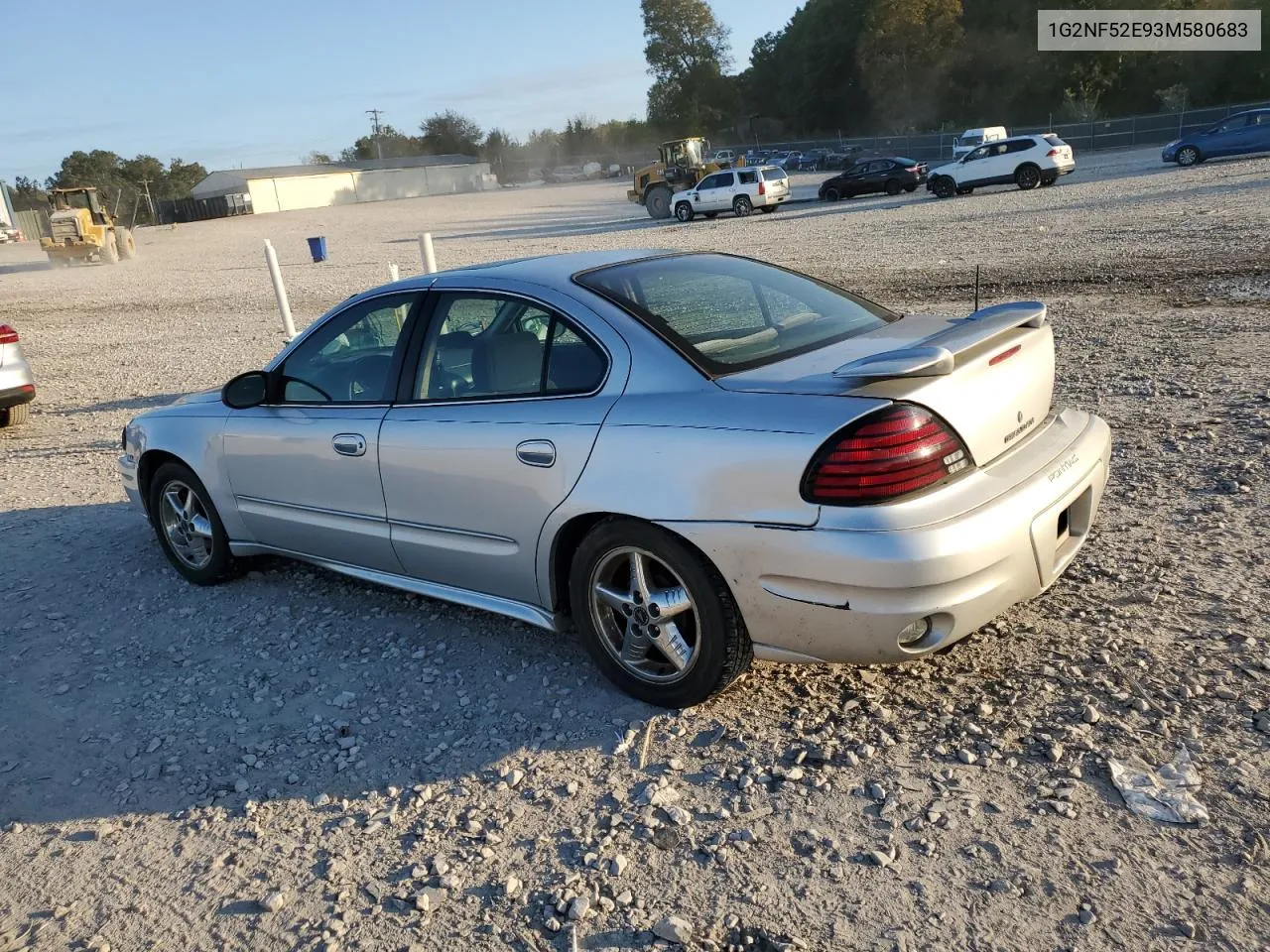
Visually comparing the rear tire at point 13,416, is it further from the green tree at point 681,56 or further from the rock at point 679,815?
the green tree at point 681,56

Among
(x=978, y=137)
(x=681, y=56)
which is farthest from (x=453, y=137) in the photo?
(x=978, y=137)

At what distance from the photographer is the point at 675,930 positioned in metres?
2.50

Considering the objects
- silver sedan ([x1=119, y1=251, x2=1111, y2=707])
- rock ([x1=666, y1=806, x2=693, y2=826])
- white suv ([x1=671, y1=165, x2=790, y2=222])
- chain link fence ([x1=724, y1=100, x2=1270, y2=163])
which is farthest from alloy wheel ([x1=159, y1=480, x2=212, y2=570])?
chain link fence ([x1=724, y1=100, x2=1270, y2=163])

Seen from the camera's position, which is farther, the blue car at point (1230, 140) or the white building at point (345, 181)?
the white building at point (345, 181)

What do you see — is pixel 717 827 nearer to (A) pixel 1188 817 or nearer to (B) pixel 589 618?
(B) pixel 589 618

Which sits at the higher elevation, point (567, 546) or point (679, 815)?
point (567, 546)

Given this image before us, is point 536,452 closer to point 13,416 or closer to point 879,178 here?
point 13,416

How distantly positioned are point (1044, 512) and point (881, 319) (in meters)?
1.20

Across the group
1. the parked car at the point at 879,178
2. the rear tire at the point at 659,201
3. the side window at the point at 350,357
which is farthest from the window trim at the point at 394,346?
the rear tire at the point at 659,201

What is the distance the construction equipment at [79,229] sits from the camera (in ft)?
124

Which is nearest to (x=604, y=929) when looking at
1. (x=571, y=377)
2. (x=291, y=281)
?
(x=571, y=377)

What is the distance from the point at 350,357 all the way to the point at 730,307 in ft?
5.76

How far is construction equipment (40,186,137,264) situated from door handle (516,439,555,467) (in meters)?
40.9

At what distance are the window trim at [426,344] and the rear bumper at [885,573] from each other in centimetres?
71
